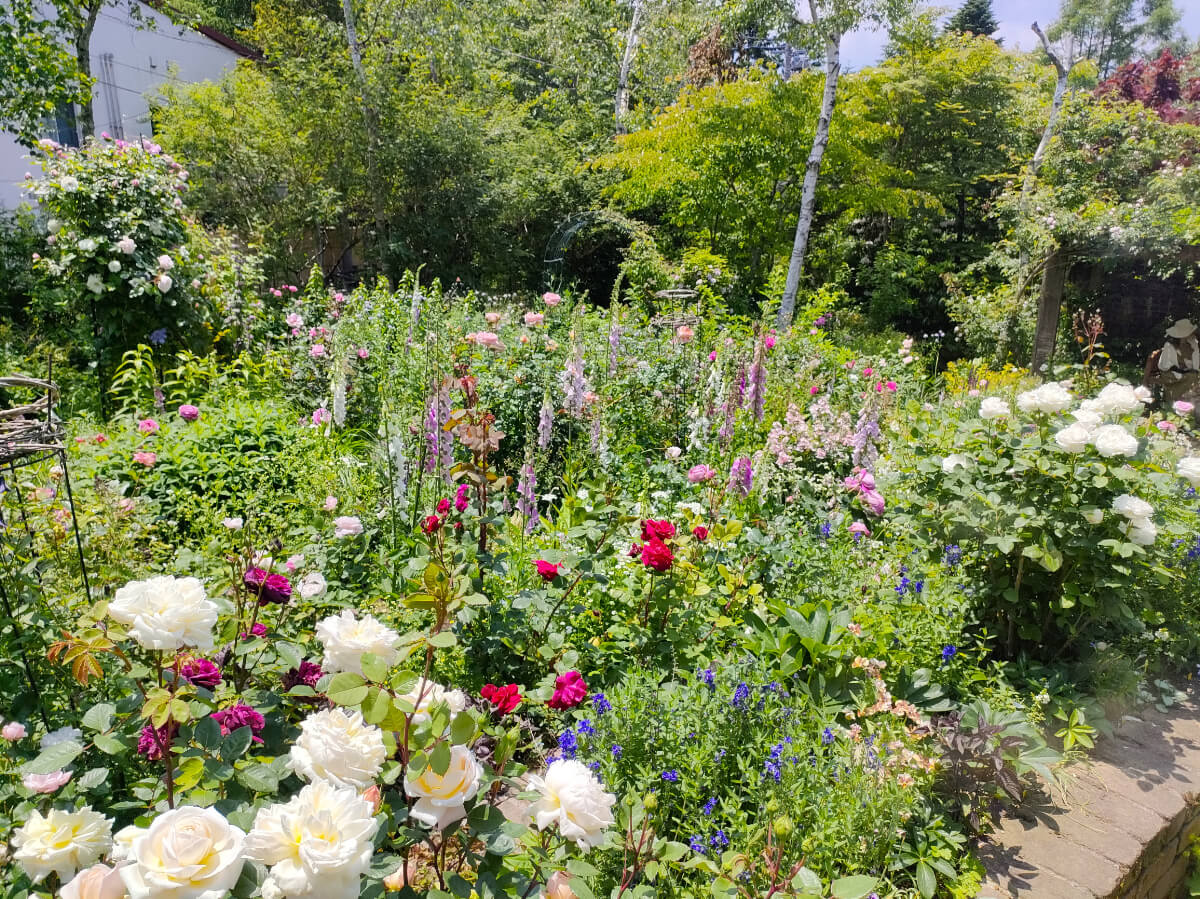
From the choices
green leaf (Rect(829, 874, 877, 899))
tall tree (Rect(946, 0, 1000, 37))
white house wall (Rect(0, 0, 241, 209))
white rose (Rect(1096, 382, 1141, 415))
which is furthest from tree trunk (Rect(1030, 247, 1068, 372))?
tall tree (Rect(946, 0, 1000, 37))

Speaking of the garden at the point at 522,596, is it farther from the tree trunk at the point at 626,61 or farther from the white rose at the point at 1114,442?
the tree trunk at the point at 626,61

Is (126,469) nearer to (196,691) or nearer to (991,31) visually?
(196,691)

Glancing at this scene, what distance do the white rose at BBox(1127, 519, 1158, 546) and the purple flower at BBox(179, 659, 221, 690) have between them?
264 centimetres

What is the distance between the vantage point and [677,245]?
12383 mm

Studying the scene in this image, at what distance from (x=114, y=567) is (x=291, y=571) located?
2.52 feet

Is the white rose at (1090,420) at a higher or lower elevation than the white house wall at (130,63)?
lower

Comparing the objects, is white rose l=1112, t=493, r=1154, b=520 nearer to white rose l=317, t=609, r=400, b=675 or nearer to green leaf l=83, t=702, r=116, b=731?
white rose l=317, t=609, r=400, b=675

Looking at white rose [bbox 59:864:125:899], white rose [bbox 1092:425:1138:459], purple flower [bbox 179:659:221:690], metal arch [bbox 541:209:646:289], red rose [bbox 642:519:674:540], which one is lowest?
white rose [bbox 59:864:125:899]

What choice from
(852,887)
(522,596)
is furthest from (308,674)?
(852,887)

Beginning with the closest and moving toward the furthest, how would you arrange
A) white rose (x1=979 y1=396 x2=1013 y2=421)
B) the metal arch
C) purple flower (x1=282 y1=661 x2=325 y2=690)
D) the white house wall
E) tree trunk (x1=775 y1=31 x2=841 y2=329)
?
purple flower (x1=282 y1=661 x2=325 y2=690) < white rose (x1=979 y1=396 x2=1013 y2=421) < tree trunk (x1=775 y1=31 x2=841 y2=329) < the metal arch < the white house wall

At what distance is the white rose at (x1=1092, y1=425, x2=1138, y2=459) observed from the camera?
91.8 inches

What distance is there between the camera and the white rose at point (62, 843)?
3.28 ft

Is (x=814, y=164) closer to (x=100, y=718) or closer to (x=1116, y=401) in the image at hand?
(x=1116, y=401)

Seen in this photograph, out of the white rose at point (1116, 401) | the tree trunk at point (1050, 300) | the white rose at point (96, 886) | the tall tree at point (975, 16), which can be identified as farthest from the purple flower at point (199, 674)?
the tall tree at point (975, 16)
